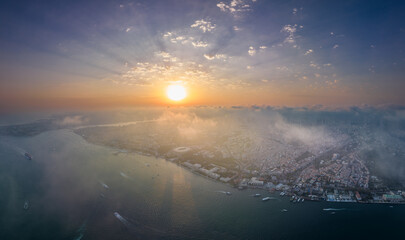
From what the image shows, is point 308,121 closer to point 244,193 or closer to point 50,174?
point 244,193

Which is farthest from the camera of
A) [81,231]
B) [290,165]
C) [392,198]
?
[290,165]

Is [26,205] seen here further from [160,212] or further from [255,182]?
[255,182]

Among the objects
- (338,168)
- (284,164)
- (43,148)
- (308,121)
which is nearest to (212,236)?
(284,164)

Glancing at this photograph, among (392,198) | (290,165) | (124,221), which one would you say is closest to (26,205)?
(124,221)

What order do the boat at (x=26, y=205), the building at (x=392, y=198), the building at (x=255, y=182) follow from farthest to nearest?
the building at (x=255, y=182)
the building at (x=392, y=198)
the boat at (x=26, y=205)

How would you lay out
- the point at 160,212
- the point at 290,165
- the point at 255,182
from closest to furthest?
the point at 160,212 → the point at 255,182 → the point at 290,165

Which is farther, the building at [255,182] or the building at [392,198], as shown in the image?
the building at [255,182]

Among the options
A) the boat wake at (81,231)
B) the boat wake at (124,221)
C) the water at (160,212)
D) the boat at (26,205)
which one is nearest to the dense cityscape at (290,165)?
the water at (160,212)

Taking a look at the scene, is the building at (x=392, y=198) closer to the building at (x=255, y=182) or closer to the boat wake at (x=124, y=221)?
the building at (x=255, y=182)
